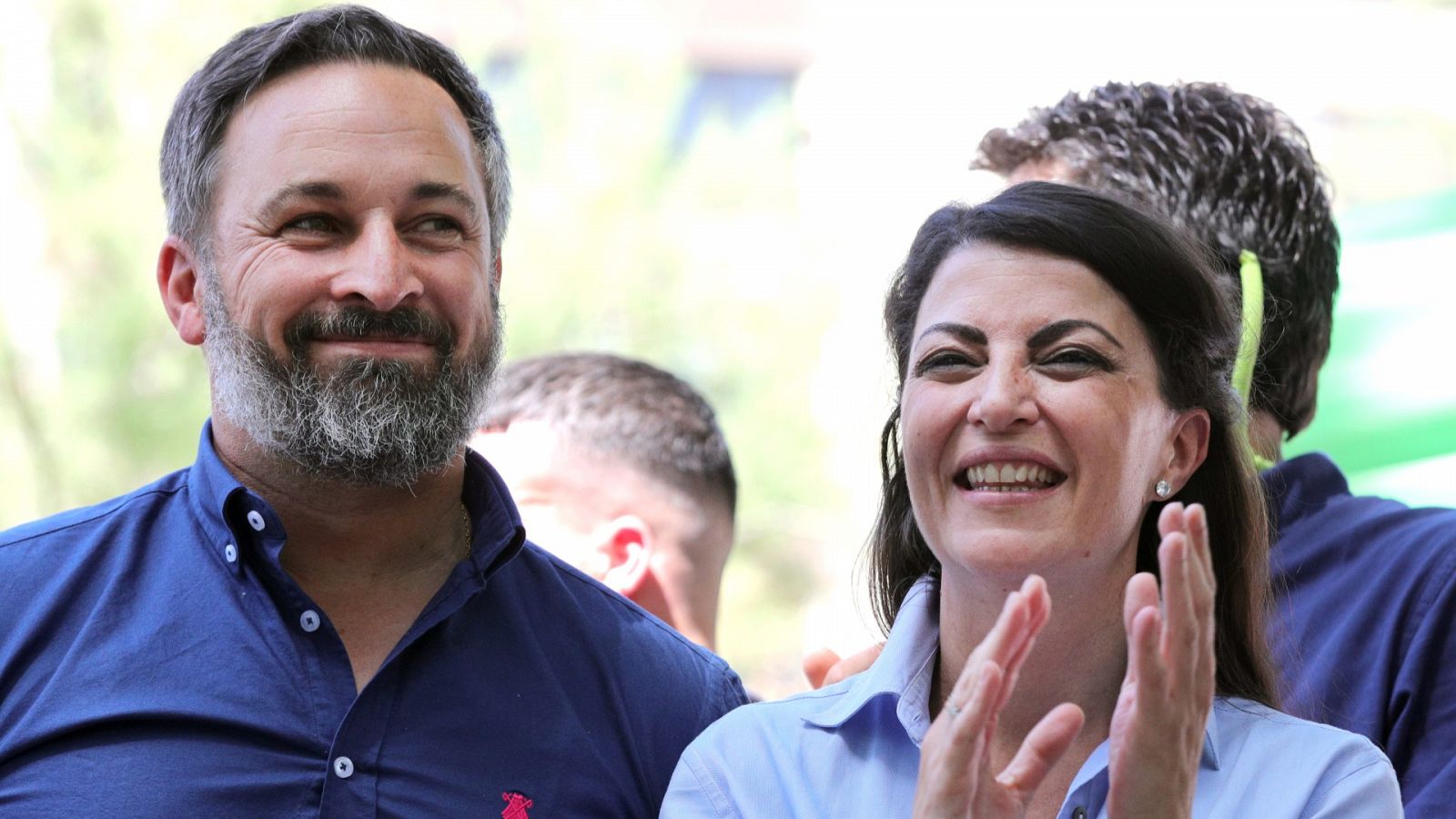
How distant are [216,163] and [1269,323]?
1773mm

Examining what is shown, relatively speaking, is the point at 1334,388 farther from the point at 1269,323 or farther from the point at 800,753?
the point at 800,753

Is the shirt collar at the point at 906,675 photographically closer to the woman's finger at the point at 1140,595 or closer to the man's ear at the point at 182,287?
the woman's finger at the point at 1140,595

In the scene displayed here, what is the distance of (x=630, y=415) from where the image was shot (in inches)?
149

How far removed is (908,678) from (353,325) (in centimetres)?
93

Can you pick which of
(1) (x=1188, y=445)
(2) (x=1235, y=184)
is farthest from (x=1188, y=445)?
(2) (x=1235, y=184)

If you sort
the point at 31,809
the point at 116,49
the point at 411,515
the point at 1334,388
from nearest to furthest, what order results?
the point at 31,809, the point at 411,515, the point at 1334,388, the point at 116,49

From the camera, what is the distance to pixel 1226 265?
2.93 metres

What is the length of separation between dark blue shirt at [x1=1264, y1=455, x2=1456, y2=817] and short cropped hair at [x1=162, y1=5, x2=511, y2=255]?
5.16 feet

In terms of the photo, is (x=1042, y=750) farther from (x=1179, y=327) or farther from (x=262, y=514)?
(x=262, y=514)

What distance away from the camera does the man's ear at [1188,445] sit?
236cm

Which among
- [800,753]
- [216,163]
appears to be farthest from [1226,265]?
[216,163]

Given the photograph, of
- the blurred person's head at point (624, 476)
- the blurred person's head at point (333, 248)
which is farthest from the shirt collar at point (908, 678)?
the blurred person's head at point (624, 476)

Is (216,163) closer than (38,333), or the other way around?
(216,163)

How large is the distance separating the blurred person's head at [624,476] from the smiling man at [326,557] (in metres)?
0.95
